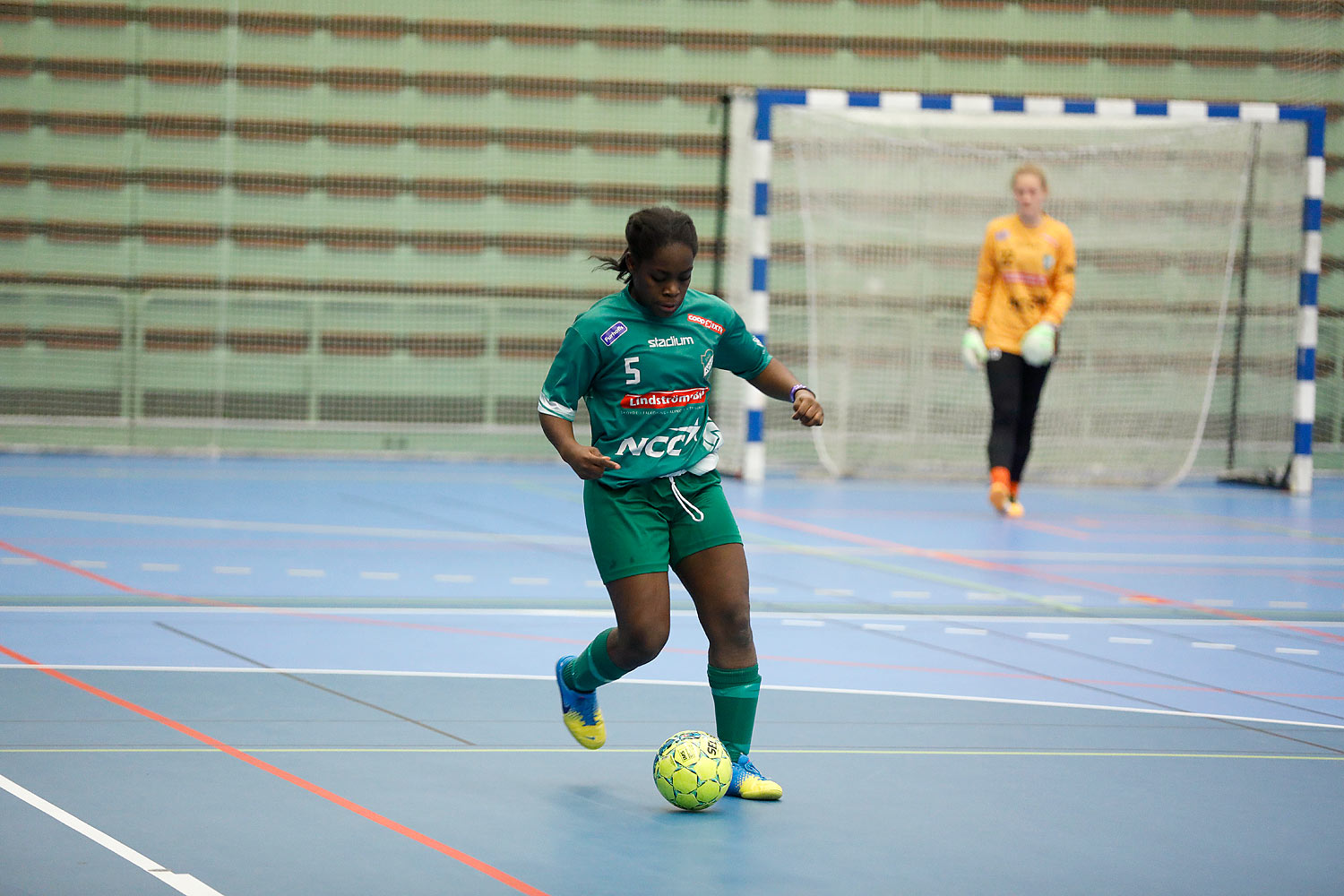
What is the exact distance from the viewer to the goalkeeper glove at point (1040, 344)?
29.6ft

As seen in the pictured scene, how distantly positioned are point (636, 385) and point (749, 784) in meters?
0.95

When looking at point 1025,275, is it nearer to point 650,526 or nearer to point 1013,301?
point 1013,301

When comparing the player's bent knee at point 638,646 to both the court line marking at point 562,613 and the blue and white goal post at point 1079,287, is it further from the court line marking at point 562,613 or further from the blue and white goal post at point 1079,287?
the blue and white goal post at point 1079,287

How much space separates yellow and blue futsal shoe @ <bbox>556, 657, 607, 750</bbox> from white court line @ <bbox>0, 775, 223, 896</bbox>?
1.18 meters

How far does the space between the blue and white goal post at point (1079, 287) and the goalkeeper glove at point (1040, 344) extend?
10.2 ft

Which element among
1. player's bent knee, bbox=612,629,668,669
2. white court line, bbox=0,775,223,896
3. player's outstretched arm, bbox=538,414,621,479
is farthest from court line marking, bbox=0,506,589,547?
white court line, bbox=0,775,223,896

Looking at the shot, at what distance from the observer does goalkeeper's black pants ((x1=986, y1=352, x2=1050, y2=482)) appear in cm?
925

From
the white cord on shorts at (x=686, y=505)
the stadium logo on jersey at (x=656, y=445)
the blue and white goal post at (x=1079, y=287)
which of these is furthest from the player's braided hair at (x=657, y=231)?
the blue and white goal post at (x=1079, y=287)

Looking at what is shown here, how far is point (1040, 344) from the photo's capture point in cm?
901

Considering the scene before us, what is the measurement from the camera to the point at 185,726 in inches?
159

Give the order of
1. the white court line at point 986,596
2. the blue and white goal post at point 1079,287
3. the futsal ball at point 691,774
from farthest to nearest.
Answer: the blue and white goal post at point 1079,287 → the white court line at point 986,596 → the futsal ball at point 691,774

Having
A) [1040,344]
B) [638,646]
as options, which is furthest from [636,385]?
[1040,344]

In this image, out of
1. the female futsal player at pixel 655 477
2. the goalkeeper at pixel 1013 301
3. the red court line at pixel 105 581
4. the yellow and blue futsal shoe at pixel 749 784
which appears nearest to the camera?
the yellow and blue futsal shoe at pixel 749 784

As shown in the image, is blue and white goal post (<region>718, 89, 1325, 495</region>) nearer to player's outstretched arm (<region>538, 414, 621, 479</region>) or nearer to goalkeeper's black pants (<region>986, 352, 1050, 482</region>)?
goalkeeper's black pants (<region>986, 352, 1050, 482</region>)
